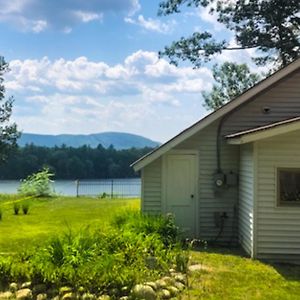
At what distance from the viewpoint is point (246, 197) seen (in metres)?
11.5

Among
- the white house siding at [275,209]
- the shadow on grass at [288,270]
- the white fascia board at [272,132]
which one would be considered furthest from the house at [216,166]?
the shadow on grass at [288,270]

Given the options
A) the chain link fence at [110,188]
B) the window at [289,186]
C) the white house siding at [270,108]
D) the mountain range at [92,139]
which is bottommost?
the chain link fence at [110,188]

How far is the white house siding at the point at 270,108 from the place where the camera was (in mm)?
12492

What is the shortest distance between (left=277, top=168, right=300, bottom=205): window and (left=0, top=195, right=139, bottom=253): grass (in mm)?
4465

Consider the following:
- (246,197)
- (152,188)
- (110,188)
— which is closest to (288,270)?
(246,197)

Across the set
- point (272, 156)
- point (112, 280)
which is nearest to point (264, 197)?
point (272, 156)

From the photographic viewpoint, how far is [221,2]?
2342 centimetres

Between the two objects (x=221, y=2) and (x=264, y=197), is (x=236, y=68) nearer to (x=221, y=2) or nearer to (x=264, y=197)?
(x=221, y=2)

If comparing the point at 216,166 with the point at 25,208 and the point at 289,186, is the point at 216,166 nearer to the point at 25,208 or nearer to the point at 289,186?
the point at 289,186

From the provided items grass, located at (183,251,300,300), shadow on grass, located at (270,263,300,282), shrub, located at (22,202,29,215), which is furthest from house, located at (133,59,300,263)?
shrub, located at (22,202,29,215)

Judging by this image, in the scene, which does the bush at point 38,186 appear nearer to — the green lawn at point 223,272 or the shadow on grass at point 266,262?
the green lawn at point 223,272

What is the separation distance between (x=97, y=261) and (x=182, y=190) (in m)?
5.57

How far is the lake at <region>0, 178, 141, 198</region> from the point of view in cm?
2788

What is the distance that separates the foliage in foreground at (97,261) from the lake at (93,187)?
18.6 metres
